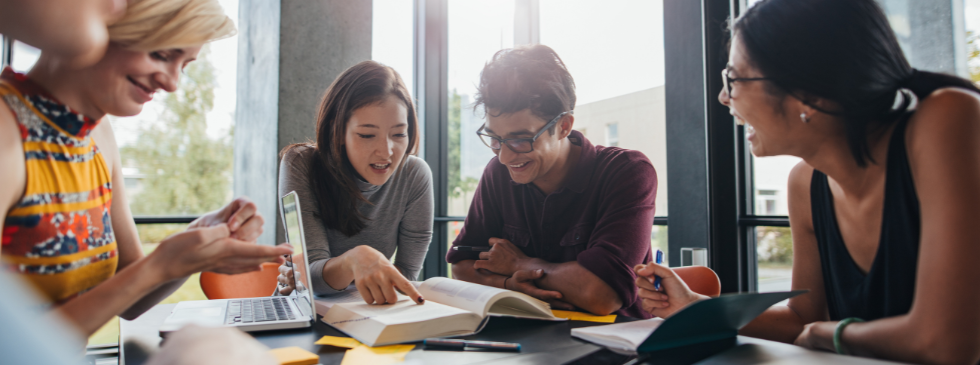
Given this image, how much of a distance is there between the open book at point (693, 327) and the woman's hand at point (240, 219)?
0.68 m

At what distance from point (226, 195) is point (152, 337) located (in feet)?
12.2

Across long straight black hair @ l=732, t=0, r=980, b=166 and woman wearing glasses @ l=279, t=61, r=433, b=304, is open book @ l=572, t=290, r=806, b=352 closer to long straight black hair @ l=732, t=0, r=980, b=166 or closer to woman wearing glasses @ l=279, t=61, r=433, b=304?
long straight black hair @ l=732, t=0, r=980, b=166

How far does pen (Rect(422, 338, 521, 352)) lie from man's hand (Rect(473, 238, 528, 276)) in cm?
71

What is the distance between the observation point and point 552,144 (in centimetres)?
178

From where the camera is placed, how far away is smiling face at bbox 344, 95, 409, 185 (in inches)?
71.7

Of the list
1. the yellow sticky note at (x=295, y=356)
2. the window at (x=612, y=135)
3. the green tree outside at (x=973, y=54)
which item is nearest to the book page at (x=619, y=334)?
the yellow sticky note at (x=295, y=356)

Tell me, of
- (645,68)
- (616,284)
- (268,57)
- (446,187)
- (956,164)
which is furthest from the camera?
(446,187)

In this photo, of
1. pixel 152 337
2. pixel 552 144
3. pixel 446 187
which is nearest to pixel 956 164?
pixel 552 144

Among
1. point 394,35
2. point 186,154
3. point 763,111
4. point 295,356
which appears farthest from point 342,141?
point 186,154

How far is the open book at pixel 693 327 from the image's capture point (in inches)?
31.4

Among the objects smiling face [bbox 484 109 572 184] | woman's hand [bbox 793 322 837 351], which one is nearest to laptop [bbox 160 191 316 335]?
smiling face [bbox 484 109 572 184]

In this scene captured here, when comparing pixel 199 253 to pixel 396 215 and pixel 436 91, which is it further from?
pixel 436 91

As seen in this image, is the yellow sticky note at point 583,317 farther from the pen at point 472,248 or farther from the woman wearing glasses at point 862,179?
the pen at point 472,248

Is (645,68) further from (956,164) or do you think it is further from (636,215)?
(956,164)
